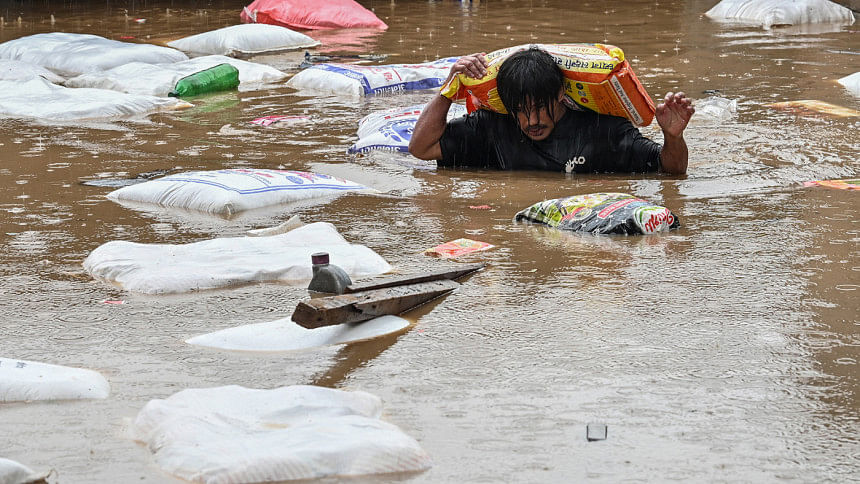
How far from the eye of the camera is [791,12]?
11.2 metres

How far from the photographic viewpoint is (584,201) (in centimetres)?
409

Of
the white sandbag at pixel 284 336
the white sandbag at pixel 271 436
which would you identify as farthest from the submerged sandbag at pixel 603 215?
the white sandbag at pixel 271 436

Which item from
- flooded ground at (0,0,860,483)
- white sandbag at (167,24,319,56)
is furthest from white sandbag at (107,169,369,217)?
white sandbag at (167,24,319,56)

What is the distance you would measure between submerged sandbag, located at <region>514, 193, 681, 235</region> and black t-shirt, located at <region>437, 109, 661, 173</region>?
0.88 m

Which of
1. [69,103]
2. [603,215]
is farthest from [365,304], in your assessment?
[69,103]

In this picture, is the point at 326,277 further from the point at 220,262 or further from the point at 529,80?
the point at 529,80

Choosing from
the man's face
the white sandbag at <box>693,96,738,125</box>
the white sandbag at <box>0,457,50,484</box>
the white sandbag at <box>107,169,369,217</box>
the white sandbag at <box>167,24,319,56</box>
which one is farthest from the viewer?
the white sandbag at <box>167,24,319,56</box>

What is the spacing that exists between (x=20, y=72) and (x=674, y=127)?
504 centimetres

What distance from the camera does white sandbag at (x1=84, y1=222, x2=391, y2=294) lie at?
3418 mm

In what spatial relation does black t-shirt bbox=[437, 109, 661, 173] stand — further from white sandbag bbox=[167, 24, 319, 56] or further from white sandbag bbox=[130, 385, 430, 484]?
white sandbag bbox=[167, 24, 319, 56]

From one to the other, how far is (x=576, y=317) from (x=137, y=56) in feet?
20.9

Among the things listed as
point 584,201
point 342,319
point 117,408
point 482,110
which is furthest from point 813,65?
point 117,408

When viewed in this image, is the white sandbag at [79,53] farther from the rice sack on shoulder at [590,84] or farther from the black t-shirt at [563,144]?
the rice sack on shoulder at [590,84]

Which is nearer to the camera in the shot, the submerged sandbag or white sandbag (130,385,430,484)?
white sandbag (130,385,430,484)
